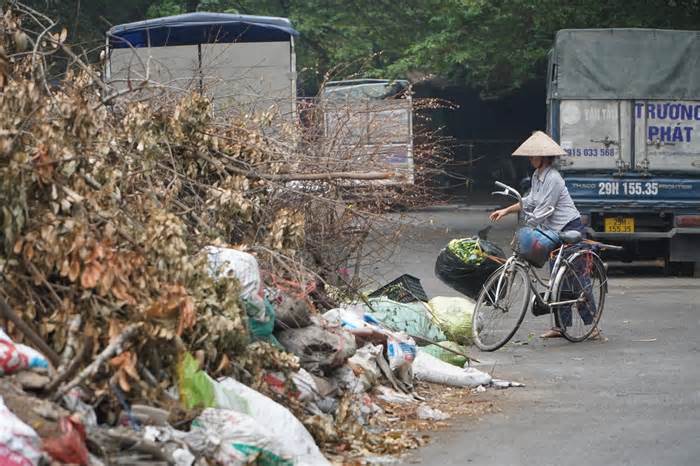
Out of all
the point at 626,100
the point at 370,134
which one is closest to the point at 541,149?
the point at 370,134

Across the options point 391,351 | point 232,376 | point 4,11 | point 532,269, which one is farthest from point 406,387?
point 4,11

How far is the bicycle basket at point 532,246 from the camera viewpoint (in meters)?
11.0

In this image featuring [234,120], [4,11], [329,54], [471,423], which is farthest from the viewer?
[329,54]

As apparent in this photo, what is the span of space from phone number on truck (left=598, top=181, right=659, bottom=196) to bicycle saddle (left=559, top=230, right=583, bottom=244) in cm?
606

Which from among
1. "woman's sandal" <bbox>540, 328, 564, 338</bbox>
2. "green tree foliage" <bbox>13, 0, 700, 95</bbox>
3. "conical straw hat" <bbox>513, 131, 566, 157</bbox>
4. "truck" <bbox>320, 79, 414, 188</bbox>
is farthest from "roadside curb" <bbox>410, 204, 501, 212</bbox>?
"woman's sandal" <bbox>540, 328, 564, 338</bbox>

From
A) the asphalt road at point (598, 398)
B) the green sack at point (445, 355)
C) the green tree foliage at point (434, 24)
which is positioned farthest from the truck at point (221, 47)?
the green sack at point (445, 355)

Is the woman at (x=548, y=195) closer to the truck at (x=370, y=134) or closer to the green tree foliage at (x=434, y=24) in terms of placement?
the truck at (x=370, y=134)

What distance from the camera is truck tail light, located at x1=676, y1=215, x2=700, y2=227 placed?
1697 centimetres

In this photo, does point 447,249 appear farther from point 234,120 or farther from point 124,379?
point 124,379

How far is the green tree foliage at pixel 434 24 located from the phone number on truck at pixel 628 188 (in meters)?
6.11

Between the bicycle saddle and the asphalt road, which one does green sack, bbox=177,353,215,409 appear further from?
the bicycle saddle

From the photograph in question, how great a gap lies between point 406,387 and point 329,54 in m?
25.6

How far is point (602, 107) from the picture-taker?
17.8 meters

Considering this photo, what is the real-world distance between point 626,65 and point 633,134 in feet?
3.85
